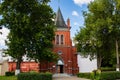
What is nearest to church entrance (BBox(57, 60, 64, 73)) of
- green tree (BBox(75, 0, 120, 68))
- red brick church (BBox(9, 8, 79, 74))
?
red brick church (BBox(9, 8, 79, 74))

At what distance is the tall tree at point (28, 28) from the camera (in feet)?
152

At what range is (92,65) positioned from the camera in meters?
70.4

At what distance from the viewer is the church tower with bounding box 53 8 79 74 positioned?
68312 millimetres

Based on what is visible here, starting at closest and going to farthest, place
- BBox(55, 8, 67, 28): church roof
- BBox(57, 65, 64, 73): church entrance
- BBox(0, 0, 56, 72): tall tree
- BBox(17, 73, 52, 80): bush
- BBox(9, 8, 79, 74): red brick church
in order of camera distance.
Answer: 1. BBox(17, 73, 52, 80): bush
2. BBox(0, 0, 56, 72): tall tree
3. BBox(9, 8, 79, 74): red brick church
4. BBox(57, 65, 64, 73): church entrance
5. BBox(55, 8, 67, 28): church roof

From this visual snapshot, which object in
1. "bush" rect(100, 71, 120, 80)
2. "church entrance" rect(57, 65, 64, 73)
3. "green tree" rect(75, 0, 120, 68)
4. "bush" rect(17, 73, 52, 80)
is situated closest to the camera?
"bush" rect(17, 73, 52, 80)

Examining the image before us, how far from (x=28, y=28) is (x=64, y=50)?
2322 cm

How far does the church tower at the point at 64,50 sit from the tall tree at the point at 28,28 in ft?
62.8

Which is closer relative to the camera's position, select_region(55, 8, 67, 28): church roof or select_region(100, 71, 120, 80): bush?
select_region(100, 71, 120, 80): bush

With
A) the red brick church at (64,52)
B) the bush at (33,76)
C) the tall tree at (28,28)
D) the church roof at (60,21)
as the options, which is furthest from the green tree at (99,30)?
the bush at (33,76)

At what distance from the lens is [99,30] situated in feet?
168

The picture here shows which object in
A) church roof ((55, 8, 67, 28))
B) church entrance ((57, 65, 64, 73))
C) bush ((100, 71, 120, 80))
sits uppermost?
church roof ((55, 8, 67, 28))

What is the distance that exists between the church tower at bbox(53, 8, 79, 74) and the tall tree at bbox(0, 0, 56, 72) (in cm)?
1913

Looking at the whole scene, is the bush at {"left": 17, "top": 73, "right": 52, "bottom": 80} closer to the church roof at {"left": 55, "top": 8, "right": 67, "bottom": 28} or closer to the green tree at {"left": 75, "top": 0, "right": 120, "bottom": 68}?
the green tree at {"left": 75, "top": 0, "right": 120, "bottom": 68}

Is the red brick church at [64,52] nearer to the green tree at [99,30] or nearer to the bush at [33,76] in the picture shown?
the green tree at [99,30]
